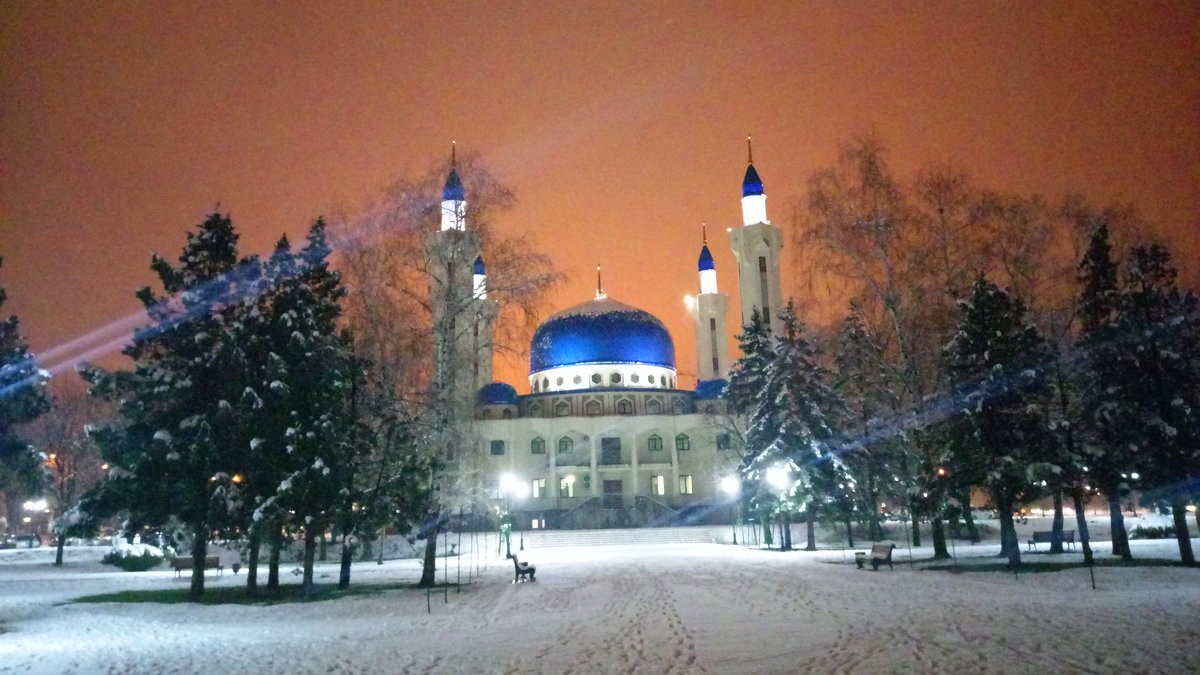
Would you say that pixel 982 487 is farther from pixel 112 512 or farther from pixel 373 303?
pixel 112 512

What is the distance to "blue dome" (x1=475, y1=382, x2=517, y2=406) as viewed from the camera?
71.1 metres

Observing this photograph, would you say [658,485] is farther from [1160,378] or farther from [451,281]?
[1160,378]

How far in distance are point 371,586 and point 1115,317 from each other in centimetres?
2091

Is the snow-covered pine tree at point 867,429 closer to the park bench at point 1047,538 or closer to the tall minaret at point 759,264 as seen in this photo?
the park bench at point 1047,538

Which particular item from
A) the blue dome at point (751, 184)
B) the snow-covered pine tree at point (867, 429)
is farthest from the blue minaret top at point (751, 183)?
the snow-covered pine tree at point (867, 429)

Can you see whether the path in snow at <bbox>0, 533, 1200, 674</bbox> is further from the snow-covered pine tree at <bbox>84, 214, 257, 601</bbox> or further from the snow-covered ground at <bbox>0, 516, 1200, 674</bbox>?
the snow-covered pine tree at <bbox>84, 214, 257, 601</bbox>

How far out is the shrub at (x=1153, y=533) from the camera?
3362cm

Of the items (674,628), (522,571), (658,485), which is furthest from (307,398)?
(658,485)

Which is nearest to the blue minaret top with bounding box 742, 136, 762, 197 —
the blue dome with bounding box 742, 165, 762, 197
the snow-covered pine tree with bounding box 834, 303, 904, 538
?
the blue dome with bounding box 742, 165, 762, 197

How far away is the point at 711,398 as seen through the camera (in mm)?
70750

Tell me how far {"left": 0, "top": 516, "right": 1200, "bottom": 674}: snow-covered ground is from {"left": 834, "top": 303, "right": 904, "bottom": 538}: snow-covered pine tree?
9.71 metres

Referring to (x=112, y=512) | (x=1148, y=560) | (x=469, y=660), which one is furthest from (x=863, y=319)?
(x=112, y=512)

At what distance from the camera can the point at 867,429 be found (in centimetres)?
3294

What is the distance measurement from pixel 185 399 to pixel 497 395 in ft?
167
